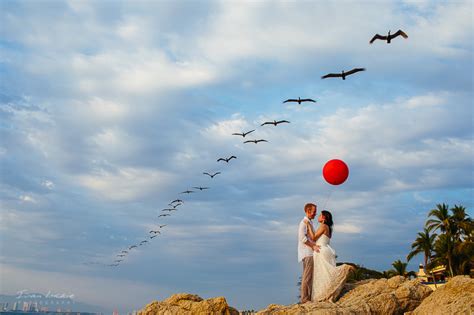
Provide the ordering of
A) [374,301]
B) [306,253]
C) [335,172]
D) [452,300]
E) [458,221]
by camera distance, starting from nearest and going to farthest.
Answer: [452,300], [374,301], [306,253], [335,172], [458,221]

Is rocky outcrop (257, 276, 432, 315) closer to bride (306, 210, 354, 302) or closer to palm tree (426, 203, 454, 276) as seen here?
bride (306, 210, 354, 302)

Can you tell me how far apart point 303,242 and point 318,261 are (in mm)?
675

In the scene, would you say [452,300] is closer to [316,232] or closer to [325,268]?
[325,268]

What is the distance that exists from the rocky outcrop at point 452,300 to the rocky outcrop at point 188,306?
Result: 611 cm

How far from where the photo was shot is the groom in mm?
13828

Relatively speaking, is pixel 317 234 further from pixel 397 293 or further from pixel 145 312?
pixel 145 312

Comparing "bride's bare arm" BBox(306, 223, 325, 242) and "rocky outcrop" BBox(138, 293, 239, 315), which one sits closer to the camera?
"bride's bare arm" BBox(306, 223, 325, 242)

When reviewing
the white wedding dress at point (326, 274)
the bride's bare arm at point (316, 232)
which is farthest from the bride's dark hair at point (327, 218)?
the white wedding dress at point (326, 274)

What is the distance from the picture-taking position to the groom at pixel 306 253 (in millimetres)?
13828

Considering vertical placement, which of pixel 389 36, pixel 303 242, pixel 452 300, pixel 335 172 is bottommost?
pixel 452 300

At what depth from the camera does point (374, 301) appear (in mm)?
13414

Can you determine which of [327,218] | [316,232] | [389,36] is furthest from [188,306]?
[389,36]

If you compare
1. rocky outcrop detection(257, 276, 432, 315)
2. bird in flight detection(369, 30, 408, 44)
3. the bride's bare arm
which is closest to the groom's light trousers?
the bride's bare arm

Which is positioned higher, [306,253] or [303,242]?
[303,242]
